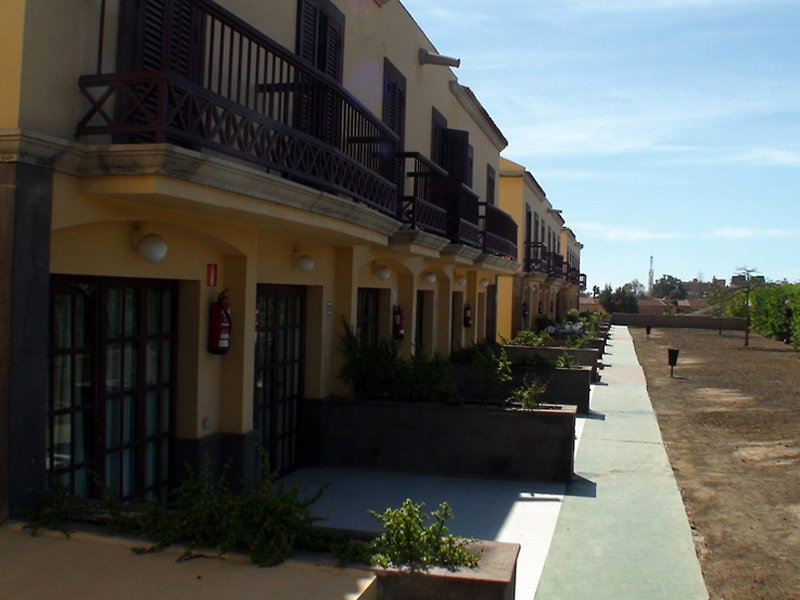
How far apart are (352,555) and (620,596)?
240 centimetres

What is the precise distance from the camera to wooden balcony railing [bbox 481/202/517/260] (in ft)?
52.3

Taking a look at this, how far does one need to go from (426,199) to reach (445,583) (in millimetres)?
8298

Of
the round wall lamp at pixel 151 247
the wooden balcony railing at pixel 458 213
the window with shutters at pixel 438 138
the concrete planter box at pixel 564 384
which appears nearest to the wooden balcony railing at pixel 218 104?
the round wall lamp at pixel 151 247

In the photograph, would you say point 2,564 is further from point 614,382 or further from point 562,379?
point 614,382

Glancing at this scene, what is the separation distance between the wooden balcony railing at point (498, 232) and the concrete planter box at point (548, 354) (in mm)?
2204

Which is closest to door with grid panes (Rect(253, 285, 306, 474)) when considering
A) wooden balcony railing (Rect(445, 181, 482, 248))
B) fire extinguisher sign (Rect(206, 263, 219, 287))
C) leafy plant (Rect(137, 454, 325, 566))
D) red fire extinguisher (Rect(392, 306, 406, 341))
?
fire extinguisher sign (Rect(206, 263, 219, 287))

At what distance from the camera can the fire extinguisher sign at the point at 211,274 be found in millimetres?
A: 7328

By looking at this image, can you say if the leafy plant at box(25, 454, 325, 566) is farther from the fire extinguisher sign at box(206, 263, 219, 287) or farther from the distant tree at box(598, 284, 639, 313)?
the distant tree at box(598, 284, 639, 313)

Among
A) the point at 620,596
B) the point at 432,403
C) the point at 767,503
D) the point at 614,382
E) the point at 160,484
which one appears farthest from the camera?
the point at 614,382

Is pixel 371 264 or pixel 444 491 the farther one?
pixel 371 264

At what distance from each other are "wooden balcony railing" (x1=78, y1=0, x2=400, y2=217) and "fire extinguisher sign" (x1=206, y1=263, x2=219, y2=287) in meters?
1.29

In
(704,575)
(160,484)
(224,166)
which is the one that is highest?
(224,166)

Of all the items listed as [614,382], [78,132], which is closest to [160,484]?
[78,132]

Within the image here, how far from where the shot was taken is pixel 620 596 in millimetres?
5824
